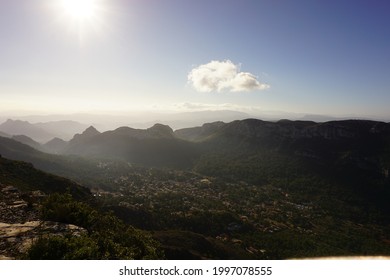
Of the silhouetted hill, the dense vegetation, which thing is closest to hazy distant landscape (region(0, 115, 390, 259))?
the dense vegetation

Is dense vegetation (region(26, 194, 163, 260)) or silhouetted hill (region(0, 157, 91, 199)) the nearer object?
dense vegetation (region(26, 194, 163, 260))

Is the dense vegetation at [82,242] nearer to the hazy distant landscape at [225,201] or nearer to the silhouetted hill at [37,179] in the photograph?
the hazy distant landscape at [225,201]

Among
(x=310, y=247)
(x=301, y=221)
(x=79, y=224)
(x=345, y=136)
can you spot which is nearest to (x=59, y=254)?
(x=79, y=224)

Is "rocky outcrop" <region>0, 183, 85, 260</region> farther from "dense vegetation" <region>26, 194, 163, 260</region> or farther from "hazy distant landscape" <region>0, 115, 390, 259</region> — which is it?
"dense vegetation" <region>26, 194, 163, 260</region>

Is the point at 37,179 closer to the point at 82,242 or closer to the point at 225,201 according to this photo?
the point at 82,242

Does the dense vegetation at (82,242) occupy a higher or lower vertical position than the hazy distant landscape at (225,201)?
higher

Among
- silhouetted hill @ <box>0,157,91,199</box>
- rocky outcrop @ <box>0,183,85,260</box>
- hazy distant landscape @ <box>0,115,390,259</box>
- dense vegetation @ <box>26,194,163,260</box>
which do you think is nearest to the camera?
dense vegetation @ <box>26,194,163,260</box>

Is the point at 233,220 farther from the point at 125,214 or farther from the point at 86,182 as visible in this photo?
the point at 86,182

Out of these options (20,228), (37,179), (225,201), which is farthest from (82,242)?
(225,201)

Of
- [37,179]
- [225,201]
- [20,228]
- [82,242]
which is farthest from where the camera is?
[225,201]

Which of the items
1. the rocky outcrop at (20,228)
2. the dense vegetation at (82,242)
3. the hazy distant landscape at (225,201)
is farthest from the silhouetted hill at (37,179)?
the dense vegetation at (82,242)

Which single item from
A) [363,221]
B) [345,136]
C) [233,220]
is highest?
[345,136]
